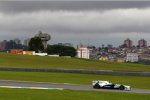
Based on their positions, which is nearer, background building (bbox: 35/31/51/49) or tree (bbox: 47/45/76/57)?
background building (bbox: 35/31/51/49)

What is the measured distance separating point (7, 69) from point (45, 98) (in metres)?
40.9

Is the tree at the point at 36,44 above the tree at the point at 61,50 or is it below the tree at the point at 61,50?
above

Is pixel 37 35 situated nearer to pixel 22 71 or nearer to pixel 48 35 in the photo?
pixel 48 35

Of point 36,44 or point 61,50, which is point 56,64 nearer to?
point 36,44

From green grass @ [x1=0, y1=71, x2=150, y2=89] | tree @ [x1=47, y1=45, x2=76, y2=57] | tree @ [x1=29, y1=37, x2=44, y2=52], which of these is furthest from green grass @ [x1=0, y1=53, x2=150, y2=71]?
tree @ [x1=47, y1=45, x2=76, y2=57]

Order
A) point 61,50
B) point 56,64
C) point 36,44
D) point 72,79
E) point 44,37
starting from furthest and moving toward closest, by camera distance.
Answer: point 61,50 < point 44,37 < point 36,44 < point 56,64 < point 72,79

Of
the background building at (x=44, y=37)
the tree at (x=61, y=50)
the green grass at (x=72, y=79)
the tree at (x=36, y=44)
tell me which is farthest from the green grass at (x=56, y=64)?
the tree at (x=61, y=50)

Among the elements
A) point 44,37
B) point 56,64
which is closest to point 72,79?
point 56,64

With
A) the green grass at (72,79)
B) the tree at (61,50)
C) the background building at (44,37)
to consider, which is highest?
the background building at (44,37)

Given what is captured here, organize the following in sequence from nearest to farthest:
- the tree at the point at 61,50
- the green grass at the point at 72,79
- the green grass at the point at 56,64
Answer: the green grass at the point at 72,79
the green grass at the point at 56,64
the tree at the point at 61,50

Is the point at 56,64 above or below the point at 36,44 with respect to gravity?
below

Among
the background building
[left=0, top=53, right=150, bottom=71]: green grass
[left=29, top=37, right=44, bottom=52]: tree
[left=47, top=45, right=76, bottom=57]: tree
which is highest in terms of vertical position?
the background building

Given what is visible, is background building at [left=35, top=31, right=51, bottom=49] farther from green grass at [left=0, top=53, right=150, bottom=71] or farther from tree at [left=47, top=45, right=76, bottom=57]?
green grass at [left=0, top=53, right=150, bottom=71]

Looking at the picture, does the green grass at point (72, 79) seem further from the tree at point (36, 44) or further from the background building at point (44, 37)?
the background building at point (44, 37)
